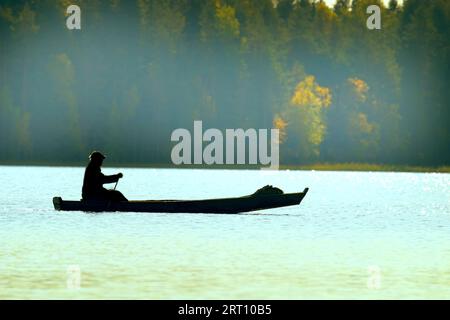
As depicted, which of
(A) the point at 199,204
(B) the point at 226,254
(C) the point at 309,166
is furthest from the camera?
(C) the point at 309,166

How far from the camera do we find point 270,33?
161 metres

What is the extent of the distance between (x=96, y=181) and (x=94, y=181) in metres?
0.08

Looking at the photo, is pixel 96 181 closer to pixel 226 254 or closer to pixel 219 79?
pixel 226 254

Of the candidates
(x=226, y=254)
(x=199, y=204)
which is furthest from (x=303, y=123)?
(x=226, y=254)

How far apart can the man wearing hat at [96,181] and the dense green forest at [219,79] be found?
83.1 m

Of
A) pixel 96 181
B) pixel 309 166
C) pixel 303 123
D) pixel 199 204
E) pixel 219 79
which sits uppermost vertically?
pixel 219 79

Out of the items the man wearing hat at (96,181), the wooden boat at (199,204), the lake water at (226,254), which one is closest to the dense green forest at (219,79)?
the lake water at (226,254)

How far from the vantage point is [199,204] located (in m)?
49.8

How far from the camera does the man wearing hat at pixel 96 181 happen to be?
47.2m

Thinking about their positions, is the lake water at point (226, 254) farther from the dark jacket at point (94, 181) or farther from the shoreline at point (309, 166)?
the shoreline at point (309, 166)

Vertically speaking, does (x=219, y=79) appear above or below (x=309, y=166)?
above

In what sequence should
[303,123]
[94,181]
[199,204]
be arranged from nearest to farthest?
[94,181] → [199,204] → [303,123]

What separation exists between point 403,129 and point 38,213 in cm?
10858

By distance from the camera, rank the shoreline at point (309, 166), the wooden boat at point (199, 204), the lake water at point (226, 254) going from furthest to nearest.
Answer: the shoreline at point (309, 166) → the wooden boat at point (199, 204) → the lake water at point (226, 254)
